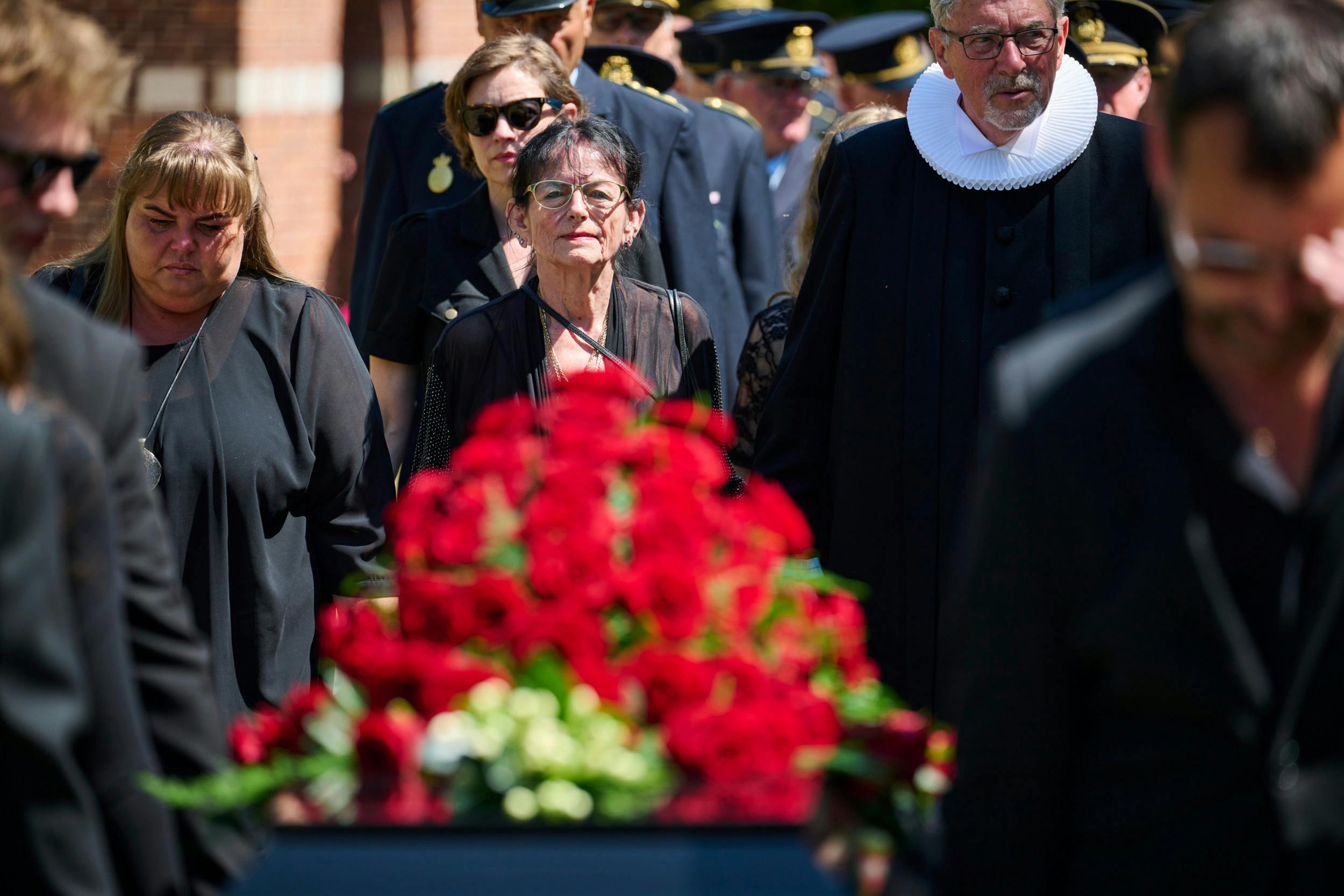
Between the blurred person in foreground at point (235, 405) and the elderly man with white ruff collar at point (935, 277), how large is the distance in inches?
39.2

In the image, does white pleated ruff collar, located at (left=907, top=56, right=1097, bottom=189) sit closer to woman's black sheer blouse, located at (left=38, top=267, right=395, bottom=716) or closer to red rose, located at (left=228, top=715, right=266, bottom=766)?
woman's black sheer blouse, located at (left=38, top=267, right=395, bottom=716)

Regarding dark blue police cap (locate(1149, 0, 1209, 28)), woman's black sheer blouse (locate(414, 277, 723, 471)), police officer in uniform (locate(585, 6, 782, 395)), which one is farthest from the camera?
dark blue police cap (locate(1149, 0, 1209, 28))

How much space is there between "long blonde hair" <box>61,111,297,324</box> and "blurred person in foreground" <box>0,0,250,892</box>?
56.0 inches

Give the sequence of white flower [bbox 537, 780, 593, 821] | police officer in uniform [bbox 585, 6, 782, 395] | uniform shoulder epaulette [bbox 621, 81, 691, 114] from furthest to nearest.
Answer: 1. police officer in uniform [bbox 585, 6, 782, 395]
2. uniform shoulder epaulette [bbox 621, 81, 691, 114]
3. white flower [bbox 537, 780, 593, 821]

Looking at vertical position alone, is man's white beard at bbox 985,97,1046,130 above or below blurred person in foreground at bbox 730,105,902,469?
above

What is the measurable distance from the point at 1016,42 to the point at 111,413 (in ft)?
7.76

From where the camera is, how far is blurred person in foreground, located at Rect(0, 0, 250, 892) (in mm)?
1917

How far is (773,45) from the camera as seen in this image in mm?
7098

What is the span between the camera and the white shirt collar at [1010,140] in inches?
144

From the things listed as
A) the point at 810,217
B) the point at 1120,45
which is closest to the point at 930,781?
the point at 810,217

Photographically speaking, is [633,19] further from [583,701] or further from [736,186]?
[583,701]

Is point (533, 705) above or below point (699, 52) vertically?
below

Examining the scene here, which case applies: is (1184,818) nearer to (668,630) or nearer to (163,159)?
(668,630)

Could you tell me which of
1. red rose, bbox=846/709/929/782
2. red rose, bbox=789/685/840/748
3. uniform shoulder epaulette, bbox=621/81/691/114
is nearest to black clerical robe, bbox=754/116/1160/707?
uniform shoulder epaulette, bbox=621/81/691/114
